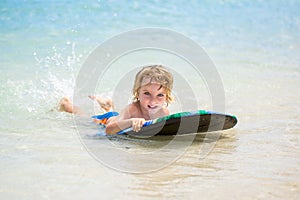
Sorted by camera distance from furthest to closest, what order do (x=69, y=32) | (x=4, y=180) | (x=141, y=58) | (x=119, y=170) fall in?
(x=69, y=32) < (x=141, y=58) < (x=119, y=170) < (x=4, y=180)

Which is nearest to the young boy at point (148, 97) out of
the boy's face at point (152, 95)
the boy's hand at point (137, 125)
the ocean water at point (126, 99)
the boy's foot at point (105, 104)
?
the boy's face at point (152, 95)

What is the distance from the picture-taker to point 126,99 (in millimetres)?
5656

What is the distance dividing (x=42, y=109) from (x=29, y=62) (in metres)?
2.45

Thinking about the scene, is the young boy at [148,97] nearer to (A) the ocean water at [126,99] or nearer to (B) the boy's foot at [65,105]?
(A) the ocean water at [126,99]

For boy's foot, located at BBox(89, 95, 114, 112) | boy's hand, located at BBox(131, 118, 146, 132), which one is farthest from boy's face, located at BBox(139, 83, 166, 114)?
boy's foot, located at BBox(89, 95, 114, 112)

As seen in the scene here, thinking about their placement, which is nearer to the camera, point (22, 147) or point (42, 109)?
point (22, 147)

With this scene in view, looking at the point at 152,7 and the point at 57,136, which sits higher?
the point at 152,7

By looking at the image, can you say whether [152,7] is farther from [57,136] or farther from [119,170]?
[119,170]

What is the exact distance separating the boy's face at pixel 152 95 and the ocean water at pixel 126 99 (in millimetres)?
427

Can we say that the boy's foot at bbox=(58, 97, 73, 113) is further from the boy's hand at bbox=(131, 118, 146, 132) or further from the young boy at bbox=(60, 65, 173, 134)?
the boy's hand at bbox=(131, 118, 146, 132)

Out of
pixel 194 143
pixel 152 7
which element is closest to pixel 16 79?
pixel 194 143

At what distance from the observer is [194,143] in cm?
355

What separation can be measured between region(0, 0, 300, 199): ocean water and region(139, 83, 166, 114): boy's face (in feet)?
1.40

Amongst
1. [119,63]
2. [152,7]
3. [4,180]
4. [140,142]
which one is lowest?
[4,180]
